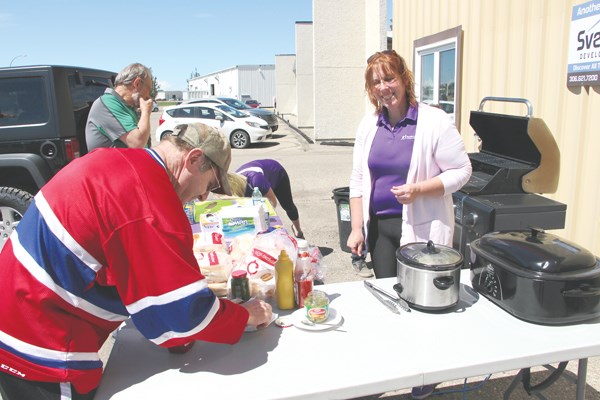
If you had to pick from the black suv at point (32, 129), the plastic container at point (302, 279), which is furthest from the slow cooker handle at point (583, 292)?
the black suv at point (32, 129)

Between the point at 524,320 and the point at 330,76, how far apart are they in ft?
47.8

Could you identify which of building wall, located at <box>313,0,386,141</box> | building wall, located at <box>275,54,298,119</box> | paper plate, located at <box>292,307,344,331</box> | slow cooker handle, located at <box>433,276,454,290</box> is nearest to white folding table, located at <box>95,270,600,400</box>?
paper plate, located at <box>292,307,344,331</box>

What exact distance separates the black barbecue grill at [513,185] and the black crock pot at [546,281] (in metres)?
1.23

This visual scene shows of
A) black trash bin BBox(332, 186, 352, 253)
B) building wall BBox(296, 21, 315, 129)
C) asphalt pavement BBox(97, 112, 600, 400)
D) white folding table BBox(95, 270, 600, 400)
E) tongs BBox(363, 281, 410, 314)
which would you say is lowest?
asphalt pavement BBox(97, 112, 600, 400)

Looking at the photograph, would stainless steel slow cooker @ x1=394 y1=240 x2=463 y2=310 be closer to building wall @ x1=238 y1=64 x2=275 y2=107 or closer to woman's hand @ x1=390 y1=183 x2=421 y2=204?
woman's hand @ x1=390 y1=183 x2=421 y2=204

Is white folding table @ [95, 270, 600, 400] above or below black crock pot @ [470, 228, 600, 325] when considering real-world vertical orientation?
below

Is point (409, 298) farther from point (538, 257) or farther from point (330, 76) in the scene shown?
point (330, 76)

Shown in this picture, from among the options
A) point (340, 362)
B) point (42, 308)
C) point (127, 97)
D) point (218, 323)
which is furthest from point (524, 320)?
point (127, 97)

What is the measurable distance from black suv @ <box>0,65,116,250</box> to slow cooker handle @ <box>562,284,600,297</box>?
4769mm

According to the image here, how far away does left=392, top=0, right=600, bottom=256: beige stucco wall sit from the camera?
373 cm

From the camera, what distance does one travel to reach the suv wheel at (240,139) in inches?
612

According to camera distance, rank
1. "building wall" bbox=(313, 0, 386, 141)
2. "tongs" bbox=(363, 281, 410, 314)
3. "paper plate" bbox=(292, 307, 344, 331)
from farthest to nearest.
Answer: "building wall" bbox=(313, 0, 386, 141) < "tongs" bbox=(363, 281, 410, 314) < "paper plate" bbox=(292, 307, 344, 331)

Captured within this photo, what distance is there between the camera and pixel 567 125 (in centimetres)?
389

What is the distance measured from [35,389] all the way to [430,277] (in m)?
1.43
